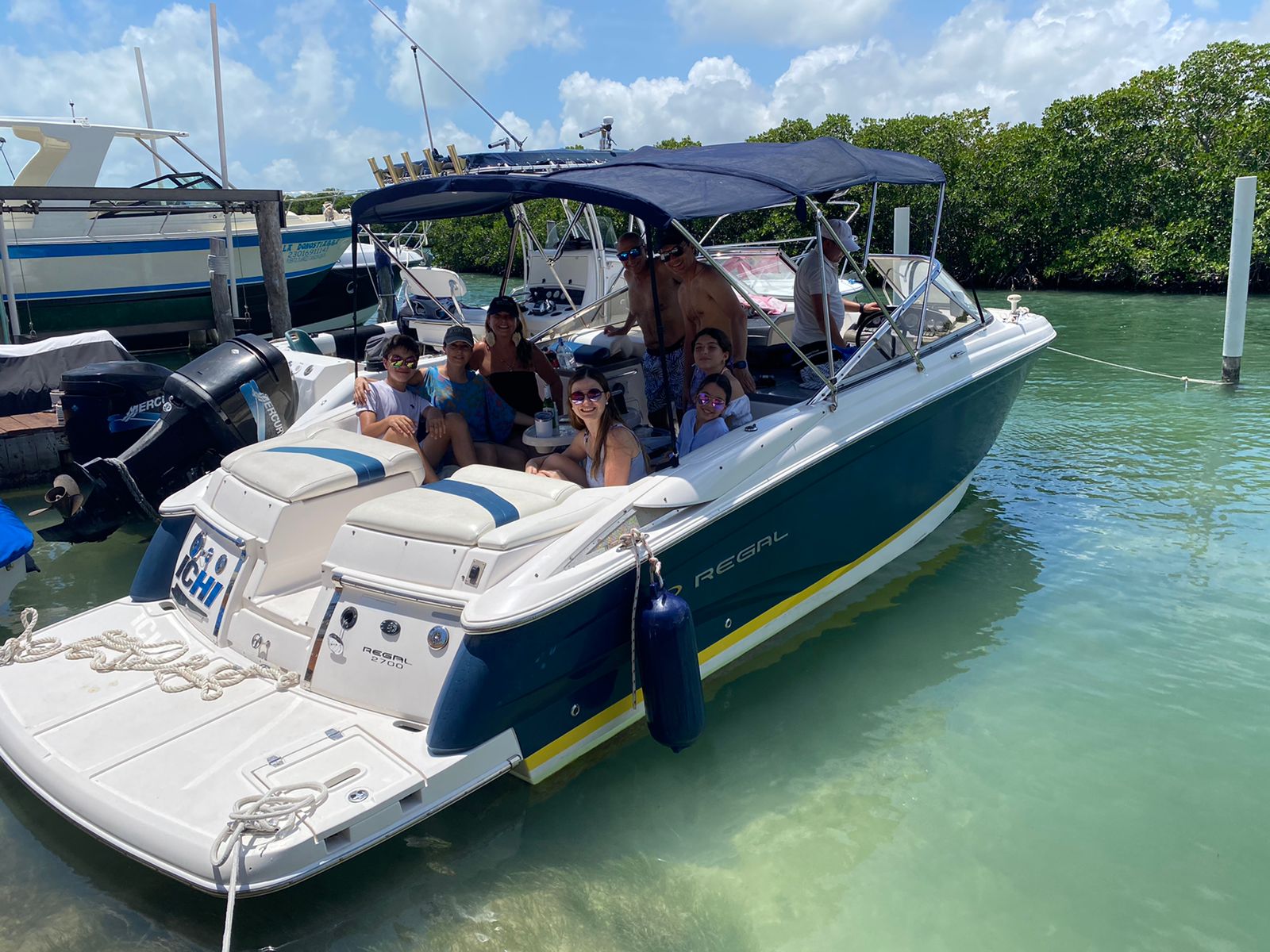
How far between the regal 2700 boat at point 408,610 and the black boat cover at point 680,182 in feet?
0.07

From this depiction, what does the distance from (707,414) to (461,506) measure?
1198mm

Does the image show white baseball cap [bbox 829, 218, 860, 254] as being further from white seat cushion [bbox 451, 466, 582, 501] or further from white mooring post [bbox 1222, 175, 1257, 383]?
white mooring post [bbox 1222, 175, 1257, 383]

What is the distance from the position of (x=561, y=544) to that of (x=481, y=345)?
7.04 feet

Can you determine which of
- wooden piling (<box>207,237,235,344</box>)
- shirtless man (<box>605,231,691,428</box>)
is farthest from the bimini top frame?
wooden piling (<box>207,237,235,344</box>)

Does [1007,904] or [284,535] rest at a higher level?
[284,535]

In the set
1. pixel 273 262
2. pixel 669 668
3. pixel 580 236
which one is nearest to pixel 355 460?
pixel 669 668

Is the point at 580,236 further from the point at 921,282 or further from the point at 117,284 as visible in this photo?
the point at 117,284

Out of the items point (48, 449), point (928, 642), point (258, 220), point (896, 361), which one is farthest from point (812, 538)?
point (258, 220)

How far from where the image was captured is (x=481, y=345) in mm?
5117

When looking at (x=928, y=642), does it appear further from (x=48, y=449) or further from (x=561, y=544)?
(x=48, y=449)

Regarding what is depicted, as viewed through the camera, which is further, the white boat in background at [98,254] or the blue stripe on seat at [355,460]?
the white boat in background at [98,254]

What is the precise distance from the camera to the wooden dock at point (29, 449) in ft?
24.6

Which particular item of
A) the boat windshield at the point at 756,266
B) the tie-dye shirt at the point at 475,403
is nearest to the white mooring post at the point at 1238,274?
the boat windshield at the point at 756,266

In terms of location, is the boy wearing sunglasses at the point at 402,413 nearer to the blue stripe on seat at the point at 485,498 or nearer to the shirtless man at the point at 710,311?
the blue stripe on seat at the point at 485,498
